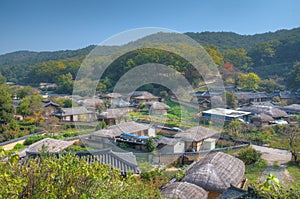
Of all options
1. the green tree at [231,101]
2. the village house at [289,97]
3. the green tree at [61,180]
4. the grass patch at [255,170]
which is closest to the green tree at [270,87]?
the village house at [289,97]

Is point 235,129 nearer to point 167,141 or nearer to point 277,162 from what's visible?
point 277,162

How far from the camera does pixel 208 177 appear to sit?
800 cm

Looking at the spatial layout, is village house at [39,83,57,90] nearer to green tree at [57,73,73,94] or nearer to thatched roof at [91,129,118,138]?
green tree at [57,73,73,94]

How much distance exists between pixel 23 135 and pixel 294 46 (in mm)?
44404

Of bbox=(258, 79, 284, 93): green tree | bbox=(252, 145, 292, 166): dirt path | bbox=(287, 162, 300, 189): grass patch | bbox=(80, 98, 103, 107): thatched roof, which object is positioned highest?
bbox=(258, 79, 284, 93): green tree

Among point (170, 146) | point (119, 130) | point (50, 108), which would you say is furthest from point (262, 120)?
point (50, 108)

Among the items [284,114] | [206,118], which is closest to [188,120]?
[206,118]

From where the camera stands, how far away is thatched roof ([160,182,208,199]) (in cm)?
673

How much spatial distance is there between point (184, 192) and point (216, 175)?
1.71m

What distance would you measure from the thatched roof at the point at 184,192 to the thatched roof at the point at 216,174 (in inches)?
21.2

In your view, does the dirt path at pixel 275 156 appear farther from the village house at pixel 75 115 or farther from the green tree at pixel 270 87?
the green tree at pixel 270 87

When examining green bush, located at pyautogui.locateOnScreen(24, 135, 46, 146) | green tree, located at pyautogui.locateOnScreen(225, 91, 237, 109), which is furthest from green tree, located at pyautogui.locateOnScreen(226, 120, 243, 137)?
green bush, located at pyautogui.locateOnScreen(24, 135, 46, 146)

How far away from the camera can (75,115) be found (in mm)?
23719

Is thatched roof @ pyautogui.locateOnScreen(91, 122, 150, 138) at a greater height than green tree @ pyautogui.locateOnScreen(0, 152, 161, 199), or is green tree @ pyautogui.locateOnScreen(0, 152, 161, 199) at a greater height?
green tree @ pyautogui.locateOnScreen(0, 152, 161, 199)
